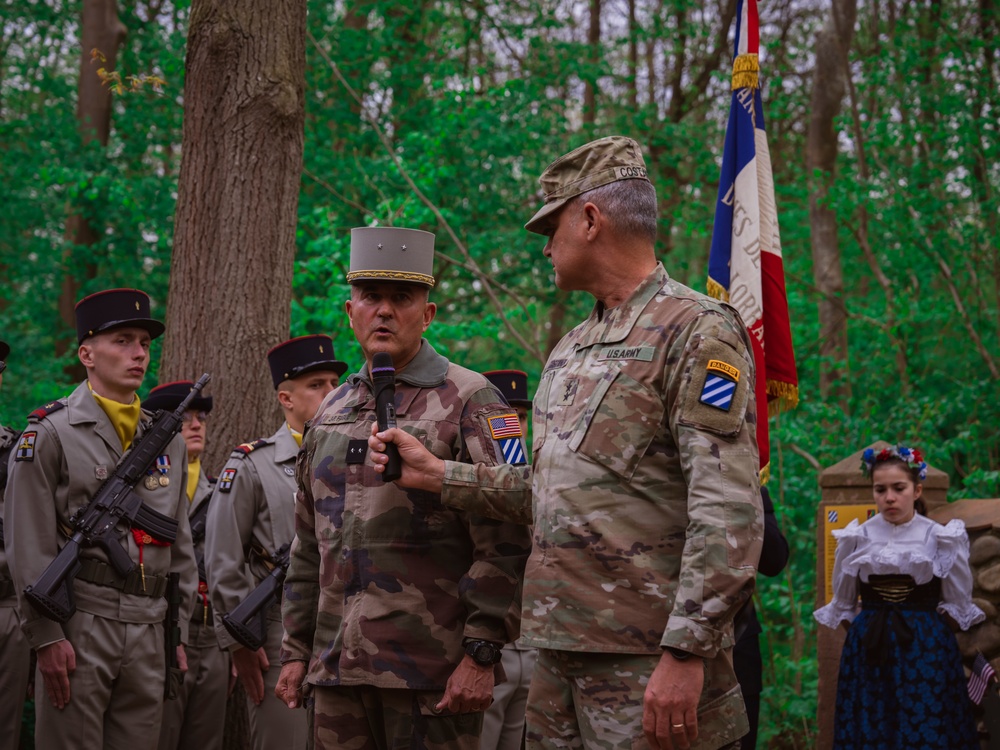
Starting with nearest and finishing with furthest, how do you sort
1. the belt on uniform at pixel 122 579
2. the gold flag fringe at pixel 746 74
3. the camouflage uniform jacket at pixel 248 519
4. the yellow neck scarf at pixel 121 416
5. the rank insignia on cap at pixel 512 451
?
the rank insignia on cap at pixel 512 451, the belt on uniform at pixel 122 579, the yellow neck scarf at pixel 121 416, the camouflage uniform jacket at pixel 248 519, the gold flag fringe at pixel 746 74

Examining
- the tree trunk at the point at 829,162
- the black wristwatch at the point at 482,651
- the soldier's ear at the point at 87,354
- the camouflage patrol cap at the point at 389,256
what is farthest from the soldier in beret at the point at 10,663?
the tree trunk at the point at 829,162

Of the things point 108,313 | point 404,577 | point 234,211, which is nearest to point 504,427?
point 404,577

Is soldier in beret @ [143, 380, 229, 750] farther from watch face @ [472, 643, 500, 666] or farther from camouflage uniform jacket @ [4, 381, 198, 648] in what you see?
watch face @ [472, 643, 500, 666]

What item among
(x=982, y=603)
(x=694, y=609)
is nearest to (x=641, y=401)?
(x=694, y=609)

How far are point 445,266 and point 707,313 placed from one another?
36.9 feet

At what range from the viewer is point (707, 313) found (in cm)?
276

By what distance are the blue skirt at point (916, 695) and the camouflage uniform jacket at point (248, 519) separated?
3.62 m

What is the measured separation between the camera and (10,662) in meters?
5.49

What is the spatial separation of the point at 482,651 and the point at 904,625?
3.96 metres

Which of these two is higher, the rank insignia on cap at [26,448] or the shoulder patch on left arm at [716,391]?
the shoulder patch on left arm at [716,391]

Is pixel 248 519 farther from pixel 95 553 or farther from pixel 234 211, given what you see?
pixel 234 211

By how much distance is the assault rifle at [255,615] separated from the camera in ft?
15.7

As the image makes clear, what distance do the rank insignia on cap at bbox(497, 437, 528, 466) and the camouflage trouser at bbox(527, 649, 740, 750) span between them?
799 mm

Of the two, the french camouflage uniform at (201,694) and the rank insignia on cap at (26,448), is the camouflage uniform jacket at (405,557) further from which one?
the french camouflage uniform at (201,694)
